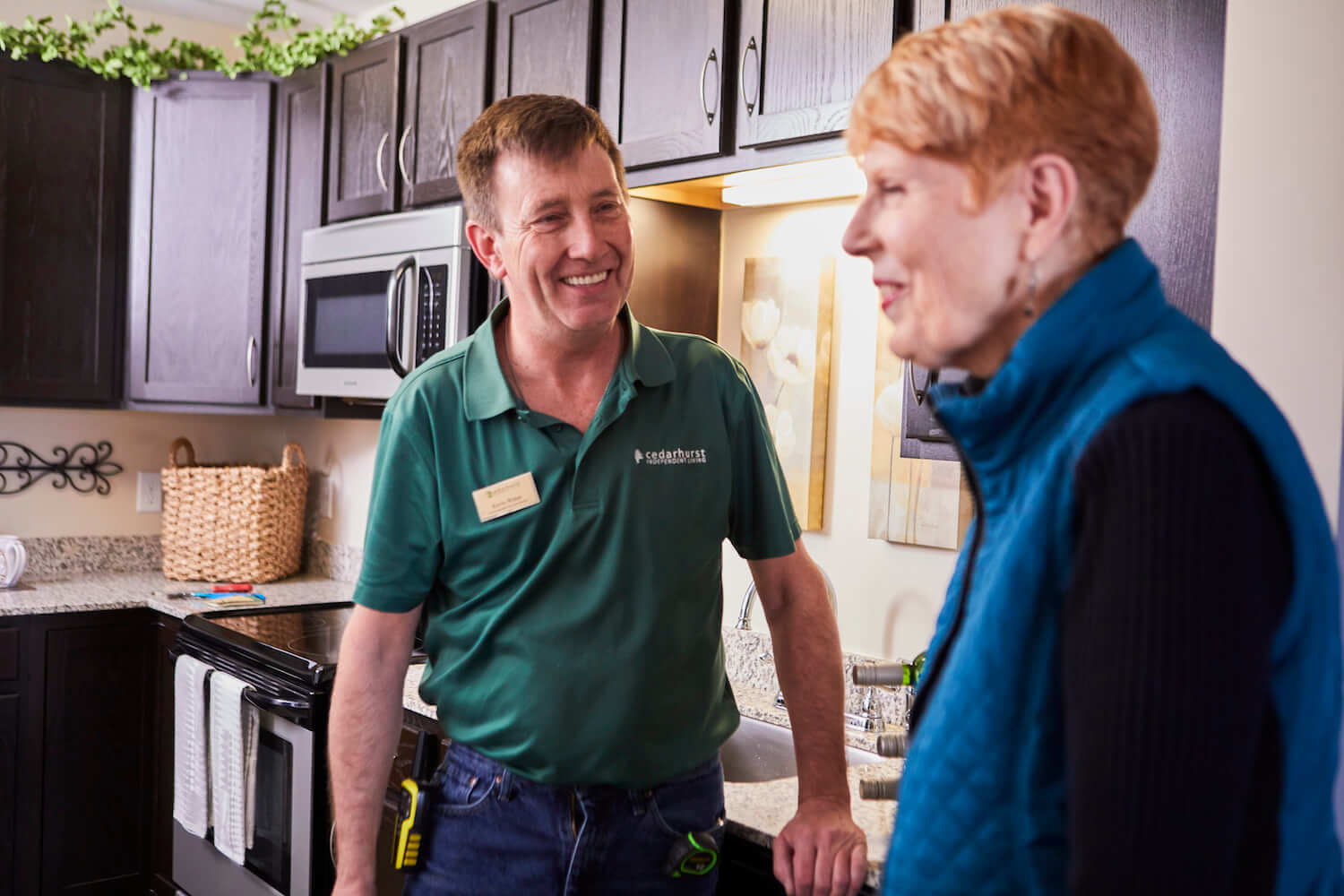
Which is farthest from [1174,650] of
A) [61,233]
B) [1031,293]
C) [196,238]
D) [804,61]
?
[61,233]

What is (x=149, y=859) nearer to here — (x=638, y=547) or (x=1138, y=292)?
(x=638, y=547)

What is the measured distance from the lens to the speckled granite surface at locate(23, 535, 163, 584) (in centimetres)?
354

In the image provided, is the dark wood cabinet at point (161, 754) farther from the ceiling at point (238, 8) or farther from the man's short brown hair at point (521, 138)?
the man's short brown hair at point (521, 138)

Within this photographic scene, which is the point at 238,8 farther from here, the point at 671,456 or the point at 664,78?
the point at 671,456

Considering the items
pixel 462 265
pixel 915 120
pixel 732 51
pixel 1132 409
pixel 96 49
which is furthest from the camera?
pixel 96 49

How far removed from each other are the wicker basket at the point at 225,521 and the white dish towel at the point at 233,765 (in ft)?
2.72

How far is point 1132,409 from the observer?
23.4 inches

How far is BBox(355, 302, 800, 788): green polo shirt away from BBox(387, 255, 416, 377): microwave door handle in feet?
4.24

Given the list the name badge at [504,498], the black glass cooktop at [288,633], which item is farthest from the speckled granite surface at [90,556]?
the name badge at [504,498]

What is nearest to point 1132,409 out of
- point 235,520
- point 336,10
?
point 235,520

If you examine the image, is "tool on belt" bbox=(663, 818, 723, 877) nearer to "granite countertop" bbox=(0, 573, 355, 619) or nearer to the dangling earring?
the dangling earring

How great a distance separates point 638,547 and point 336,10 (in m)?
2.86

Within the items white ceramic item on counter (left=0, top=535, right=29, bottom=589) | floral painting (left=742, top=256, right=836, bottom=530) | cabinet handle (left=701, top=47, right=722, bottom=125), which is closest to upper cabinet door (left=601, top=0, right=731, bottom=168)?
cabinet handle (left=701, top=47, right=722, bottom=125)

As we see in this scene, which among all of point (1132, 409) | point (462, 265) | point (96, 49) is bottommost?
point (1132, 409)
